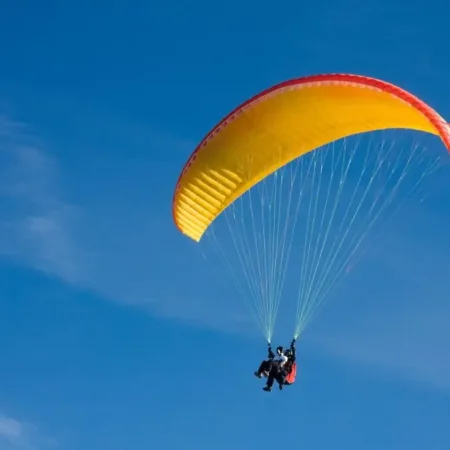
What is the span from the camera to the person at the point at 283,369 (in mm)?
24828

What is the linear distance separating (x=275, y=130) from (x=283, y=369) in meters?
5.22

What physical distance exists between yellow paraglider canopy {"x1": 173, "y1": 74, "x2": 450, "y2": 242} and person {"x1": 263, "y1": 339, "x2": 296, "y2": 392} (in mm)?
4184

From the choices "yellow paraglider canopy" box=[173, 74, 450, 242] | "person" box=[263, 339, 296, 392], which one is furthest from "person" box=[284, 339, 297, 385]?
"yellow paraglider canopy" box=[173, 74, 450, 242]

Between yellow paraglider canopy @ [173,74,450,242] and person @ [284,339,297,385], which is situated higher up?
yellow paraglider canopy @ [173,74,450,242]

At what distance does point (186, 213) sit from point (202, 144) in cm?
189

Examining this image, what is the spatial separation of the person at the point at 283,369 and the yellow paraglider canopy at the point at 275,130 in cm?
418

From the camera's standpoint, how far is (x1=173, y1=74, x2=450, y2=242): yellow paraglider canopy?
78.6ft

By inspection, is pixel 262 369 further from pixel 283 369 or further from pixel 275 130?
pixel 275 130

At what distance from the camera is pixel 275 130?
26.2 meters

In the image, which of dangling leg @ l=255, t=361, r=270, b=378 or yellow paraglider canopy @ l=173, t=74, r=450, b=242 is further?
dangling leg @ l=255, t=361, r=270, b=378

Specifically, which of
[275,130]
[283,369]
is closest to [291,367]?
[283,369]

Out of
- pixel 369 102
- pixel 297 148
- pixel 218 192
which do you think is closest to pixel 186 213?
pixel 218 192

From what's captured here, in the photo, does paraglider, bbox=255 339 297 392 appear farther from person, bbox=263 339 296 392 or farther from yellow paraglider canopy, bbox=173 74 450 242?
yellow paraglider canopy, bbox=173 74 450 242

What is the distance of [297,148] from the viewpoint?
1047 inches
